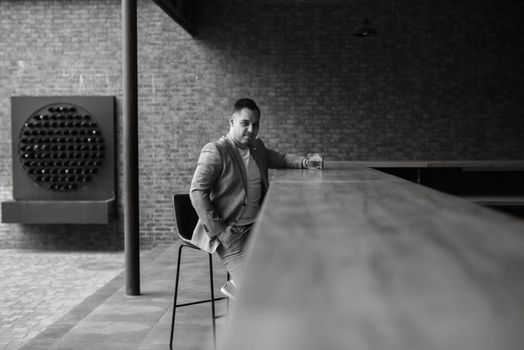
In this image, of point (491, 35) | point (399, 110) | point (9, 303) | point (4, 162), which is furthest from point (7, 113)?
point (491, 35)

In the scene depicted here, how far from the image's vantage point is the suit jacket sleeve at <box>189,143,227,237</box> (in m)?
2.70

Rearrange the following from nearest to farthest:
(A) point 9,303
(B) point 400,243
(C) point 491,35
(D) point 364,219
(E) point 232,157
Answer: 1. (B) point 400,243
2. (D) point 364,219
3. (E) point 232,157
4. (A) point 9,303
5. (C) point 491,35

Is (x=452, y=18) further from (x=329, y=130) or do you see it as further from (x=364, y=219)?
(x=364, y=219)

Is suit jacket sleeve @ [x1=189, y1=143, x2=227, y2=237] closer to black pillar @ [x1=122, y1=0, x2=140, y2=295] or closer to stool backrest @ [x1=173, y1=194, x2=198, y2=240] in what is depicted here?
stool backrest @ [x1=173, y1=194, x2=198, y2=240]

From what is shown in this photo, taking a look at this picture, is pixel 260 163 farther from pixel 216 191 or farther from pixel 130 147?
pixel 130 147

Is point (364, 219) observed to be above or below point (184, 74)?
below

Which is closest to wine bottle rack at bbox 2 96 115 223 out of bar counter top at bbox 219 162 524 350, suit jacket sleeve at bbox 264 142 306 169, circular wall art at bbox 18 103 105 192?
circular wall art at bbox 18 103 105 192

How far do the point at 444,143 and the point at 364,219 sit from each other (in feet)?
22.2

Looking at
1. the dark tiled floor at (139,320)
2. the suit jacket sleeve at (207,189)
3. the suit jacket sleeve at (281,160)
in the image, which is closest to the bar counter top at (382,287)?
the suit jacket sleeve at (207,189)

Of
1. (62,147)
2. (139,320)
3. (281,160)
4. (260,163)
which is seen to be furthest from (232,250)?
(62,147)

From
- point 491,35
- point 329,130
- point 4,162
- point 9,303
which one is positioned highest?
point 491,35

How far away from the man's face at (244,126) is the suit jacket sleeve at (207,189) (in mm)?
214

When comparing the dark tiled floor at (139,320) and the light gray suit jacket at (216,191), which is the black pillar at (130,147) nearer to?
the dark tiled floor at (139,320)

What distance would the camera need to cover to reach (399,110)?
7.50 meters
